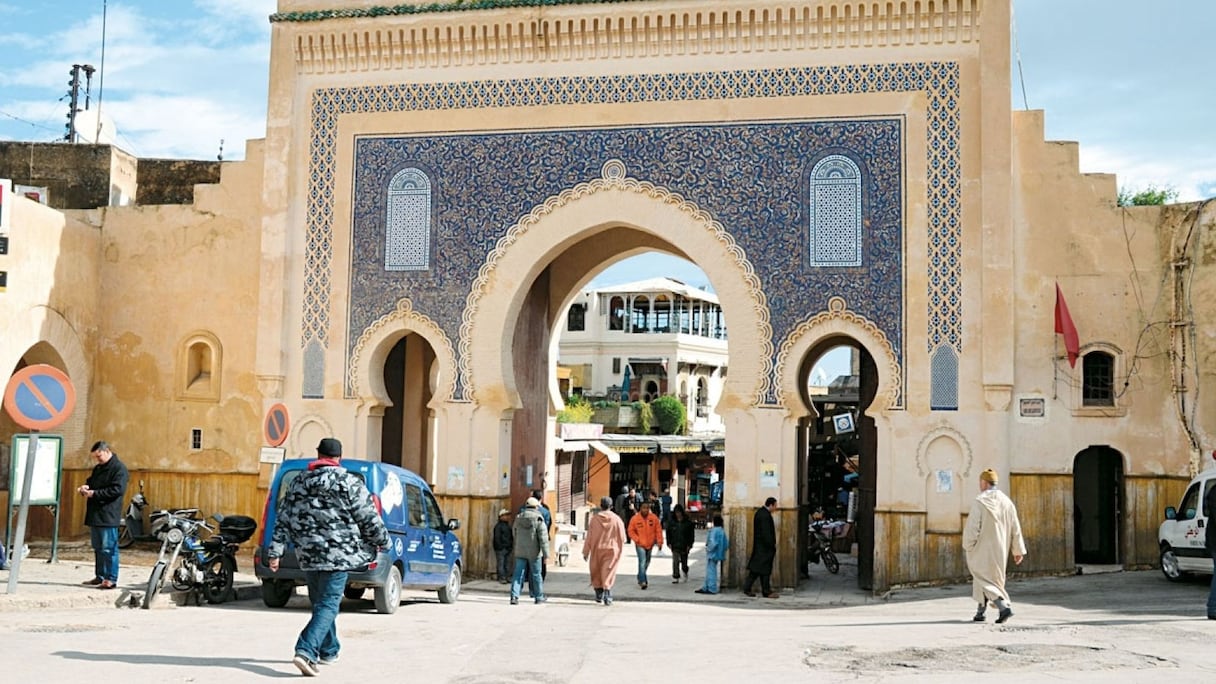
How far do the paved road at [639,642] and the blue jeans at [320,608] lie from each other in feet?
0.81

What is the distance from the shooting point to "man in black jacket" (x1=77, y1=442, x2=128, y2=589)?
37.5ft

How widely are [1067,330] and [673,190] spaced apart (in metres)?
5.08

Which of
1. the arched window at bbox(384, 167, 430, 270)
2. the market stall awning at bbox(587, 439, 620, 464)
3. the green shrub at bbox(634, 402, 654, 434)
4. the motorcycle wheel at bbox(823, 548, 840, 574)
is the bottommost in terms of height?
the motorcycle wheel at bbox(823, 548, 840, 574)

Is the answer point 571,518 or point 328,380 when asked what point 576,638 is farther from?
point 571,518

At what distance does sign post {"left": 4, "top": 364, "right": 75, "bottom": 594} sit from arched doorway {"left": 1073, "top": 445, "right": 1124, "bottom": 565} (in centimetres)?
1321

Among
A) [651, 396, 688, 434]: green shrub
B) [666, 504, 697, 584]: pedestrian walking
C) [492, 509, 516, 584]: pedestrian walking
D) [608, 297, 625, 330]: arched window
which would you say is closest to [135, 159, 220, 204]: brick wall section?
[492, 509, 516, 584]: pedestrian walking

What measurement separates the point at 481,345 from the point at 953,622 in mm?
7486

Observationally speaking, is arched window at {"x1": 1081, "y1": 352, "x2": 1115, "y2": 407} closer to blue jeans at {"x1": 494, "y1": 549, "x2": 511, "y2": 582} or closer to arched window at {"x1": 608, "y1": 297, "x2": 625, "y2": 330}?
blue jeans at {"x1": 494, "y1": 549, "x2": 511, "y2": 582}

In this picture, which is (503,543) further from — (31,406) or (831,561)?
(31,406)

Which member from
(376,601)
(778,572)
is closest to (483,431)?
(778,572)

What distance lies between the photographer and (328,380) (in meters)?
16.9

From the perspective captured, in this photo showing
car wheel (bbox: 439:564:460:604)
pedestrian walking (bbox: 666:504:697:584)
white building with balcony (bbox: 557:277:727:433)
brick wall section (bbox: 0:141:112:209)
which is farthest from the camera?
white building with balcony (bbox: 557:277:727:433)

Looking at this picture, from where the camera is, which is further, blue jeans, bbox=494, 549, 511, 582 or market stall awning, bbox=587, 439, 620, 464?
market stall awning, bbox=587, 439, 620, 464

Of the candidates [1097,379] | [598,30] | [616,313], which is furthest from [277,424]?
[616,313]
